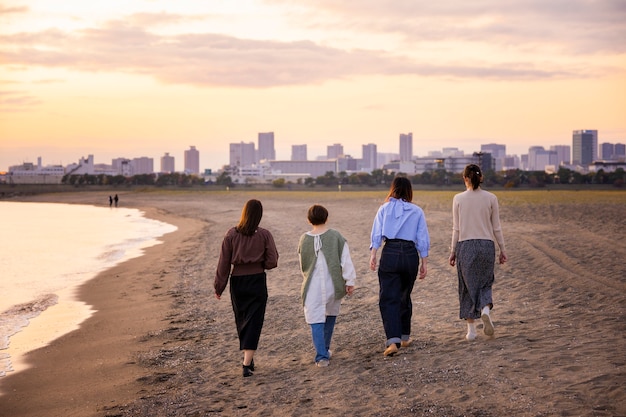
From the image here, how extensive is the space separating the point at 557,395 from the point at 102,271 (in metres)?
16.6

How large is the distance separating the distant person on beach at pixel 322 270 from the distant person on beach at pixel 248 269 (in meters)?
0.40

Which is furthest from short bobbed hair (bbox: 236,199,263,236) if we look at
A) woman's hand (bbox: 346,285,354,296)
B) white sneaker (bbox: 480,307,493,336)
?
white sneaker (bbox: 480,307,493,336)

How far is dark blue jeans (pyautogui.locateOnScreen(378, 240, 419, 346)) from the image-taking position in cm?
740

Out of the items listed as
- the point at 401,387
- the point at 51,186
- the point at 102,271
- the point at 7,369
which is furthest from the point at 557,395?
the point at 51,186

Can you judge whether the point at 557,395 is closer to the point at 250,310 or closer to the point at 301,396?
the point at 301,396

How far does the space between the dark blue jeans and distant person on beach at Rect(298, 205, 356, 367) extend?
0.41 metres

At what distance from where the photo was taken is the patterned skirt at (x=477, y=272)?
24.7 ft

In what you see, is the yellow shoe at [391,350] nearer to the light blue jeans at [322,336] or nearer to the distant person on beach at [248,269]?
the light blue jeans at [322,336]

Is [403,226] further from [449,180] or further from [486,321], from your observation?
[449,180]

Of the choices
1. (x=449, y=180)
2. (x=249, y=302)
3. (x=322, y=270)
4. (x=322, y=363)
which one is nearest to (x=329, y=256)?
(x=322, y=270)

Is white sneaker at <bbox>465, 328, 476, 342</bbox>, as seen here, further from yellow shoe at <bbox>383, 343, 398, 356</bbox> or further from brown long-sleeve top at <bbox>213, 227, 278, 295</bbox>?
brown long-sleeve top at <bbox>213, 227, 278, 295</bbox>

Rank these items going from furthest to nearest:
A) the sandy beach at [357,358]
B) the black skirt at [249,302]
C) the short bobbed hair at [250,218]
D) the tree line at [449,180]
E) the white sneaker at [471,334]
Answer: the tree line at [449,180]
the white sneaker at [471,334]
the black skirt at [249,302]
the short bobbed hair at [250,218]
the sandy beach at [357,358]

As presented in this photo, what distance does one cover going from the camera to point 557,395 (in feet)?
18.7

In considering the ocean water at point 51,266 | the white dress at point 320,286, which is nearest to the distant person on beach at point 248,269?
the white dress at point 320,286
